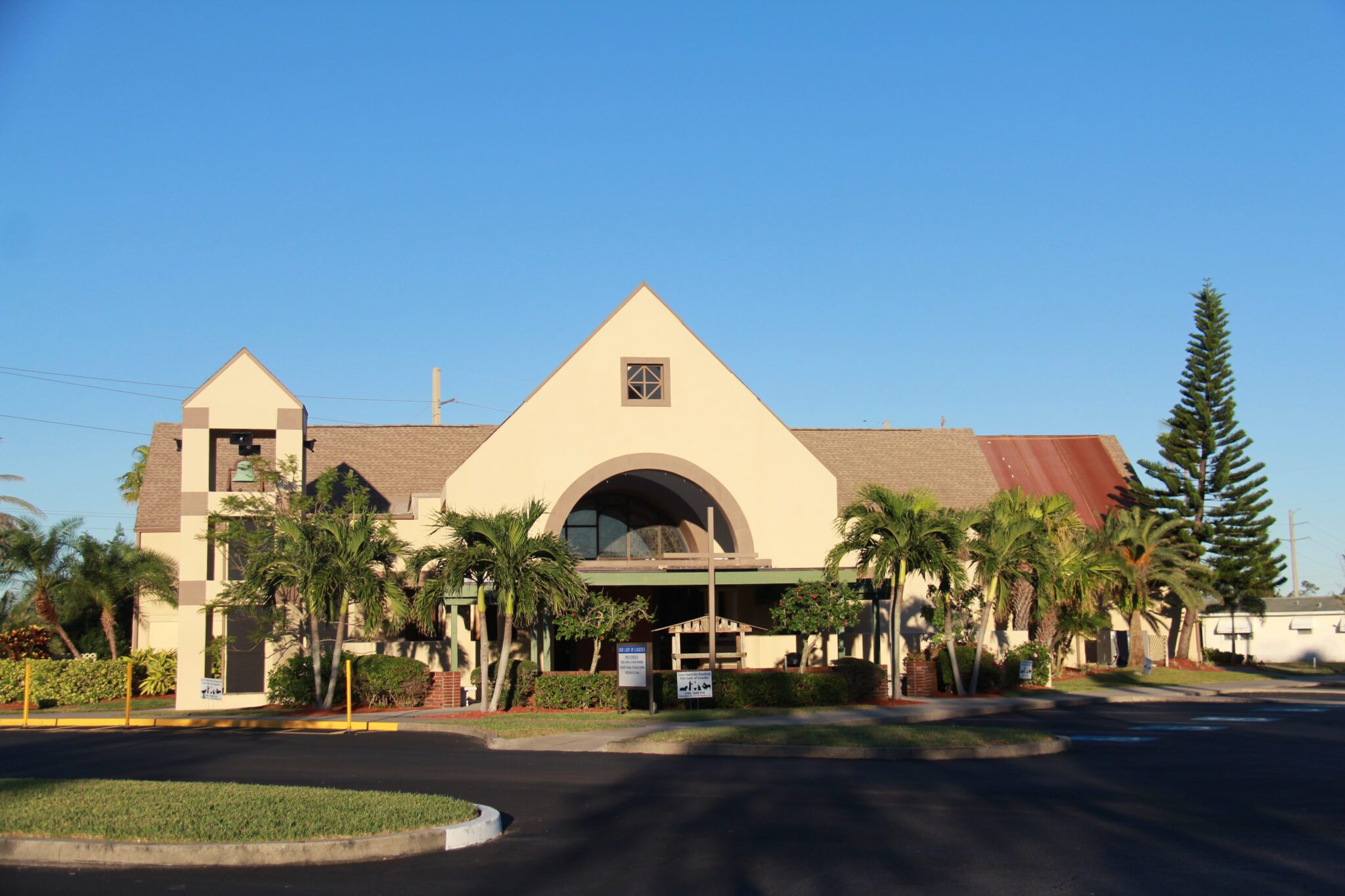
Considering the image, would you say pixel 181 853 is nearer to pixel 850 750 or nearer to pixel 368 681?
pixel 850 750

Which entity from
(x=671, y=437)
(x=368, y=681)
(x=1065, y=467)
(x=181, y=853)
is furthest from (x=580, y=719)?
(x=1065, y=467)

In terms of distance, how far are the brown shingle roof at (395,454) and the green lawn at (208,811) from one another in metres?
23.5

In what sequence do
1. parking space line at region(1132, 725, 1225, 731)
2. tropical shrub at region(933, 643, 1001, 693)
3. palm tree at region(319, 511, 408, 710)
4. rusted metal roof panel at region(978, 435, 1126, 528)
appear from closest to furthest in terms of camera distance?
parking space line at region(1132, 725, 1225, 731) → palm tree at region(319, 511, 408, 710) → tropical shrub at region(933, 643, 1001, 693) → rusted metal roof panel at region(978, 435, 1126, 528)

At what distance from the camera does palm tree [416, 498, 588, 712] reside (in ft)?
81.3

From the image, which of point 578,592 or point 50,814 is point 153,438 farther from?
point 50,814

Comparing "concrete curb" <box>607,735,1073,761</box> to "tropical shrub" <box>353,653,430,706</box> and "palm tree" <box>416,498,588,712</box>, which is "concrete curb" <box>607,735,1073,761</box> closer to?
"palm tree" <box>416,498,588,712</box>

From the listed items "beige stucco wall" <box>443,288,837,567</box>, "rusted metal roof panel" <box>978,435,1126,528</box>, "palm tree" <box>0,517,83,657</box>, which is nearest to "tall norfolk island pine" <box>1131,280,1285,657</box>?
"rusted metal roof panel" <box>978,435,1126,528</box>

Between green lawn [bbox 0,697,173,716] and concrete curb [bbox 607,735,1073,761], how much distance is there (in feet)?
49.7

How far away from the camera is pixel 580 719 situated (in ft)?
75.4

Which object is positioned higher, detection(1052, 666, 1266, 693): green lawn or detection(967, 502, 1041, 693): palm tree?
detection(967, 502, 1041, 693): palm tree

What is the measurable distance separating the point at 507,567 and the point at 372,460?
51.6ft

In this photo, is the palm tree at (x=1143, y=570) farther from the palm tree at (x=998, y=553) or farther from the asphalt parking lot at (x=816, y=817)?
the asphalt parking lot at (x=816, y=817)

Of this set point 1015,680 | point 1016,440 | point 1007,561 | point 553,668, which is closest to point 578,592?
point 553,668

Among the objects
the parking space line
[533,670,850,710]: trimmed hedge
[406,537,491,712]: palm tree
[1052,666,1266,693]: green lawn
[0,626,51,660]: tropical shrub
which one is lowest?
[1052,666,1266,693]: green lawn
